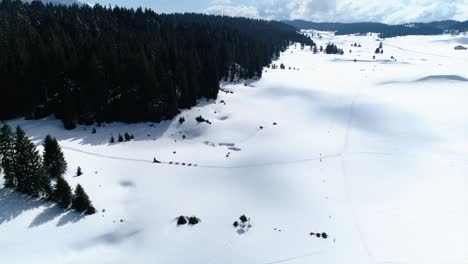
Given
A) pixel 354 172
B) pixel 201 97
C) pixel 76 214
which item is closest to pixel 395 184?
pixel 354 172

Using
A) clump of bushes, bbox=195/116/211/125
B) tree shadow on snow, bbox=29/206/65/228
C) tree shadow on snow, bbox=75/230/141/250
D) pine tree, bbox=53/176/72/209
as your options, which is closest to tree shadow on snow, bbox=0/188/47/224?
tree shadow on snow, bbox=29/206/65/228

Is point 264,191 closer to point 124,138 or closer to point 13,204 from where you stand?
point 124,138

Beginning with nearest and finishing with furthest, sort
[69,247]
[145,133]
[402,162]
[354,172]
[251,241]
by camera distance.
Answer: [69,247] < [251,241] < [354,172] < [402,162] < [145,133]

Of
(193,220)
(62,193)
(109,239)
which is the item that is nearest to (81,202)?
(62,193)

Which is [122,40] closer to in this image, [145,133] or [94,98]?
[94,98]

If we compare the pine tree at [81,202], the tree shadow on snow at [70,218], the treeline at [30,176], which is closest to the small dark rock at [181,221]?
the pine tree at [81,202]

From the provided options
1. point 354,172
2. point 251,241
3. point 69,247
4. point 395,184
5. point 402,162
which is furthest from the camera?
point 402,162
